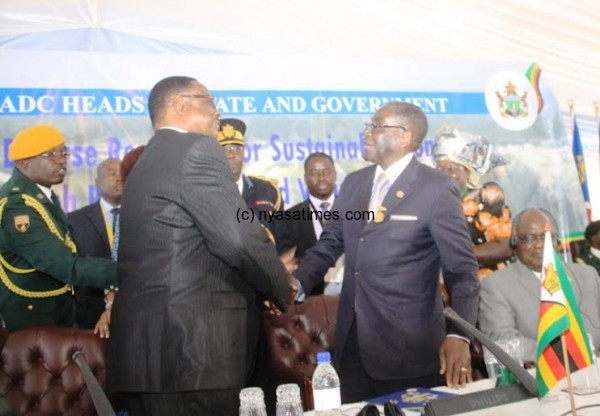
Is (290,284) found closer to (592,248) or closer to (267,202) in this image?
(267,202)

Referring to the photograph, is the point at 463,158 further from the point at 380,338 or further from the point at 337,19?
the point at 380,338

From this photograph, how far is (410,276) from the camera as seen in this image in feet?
8.16

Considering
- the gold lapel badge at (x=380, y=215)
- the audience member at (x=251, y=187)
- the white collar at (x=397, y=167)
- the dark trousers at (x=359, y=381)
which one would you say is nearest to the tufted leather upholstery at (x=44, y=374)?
the dark trousers at (x=359, y=381)

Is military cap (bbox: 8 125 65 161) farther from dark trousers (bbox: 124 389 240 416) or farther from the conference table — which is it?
the conference table

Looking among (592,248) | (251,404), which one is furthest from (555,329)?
(592,248)

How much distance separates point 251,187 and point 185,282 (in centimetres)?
219

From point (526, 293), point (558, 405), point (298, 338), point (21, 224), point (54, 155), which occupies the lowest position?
point (558, 405)

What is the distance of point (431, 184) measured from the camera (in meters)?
2.53

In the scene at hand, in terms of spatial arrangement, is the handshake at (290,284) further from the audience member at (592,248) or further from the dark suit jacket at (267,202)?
the audience member at (592,248)

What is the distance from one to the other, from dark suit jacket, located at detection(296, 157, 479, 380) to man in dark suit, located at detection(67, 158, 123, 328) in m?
1.78

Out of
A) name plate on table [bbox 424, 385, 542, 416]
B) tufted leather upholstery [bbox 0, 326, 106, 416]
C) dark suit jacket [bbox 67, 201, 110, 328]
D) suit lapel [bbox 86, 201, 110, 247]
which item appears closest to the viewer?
name plate on table [bbox 424, 385, 542, 416]

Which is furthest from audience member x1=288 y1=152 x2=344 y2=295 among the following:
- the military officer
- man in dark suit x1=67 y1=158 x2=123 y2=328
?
the military officer

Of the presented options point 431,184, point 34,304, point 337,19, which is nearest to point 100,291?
point 34,304

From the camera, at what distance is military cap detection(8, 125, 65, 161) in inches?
133
